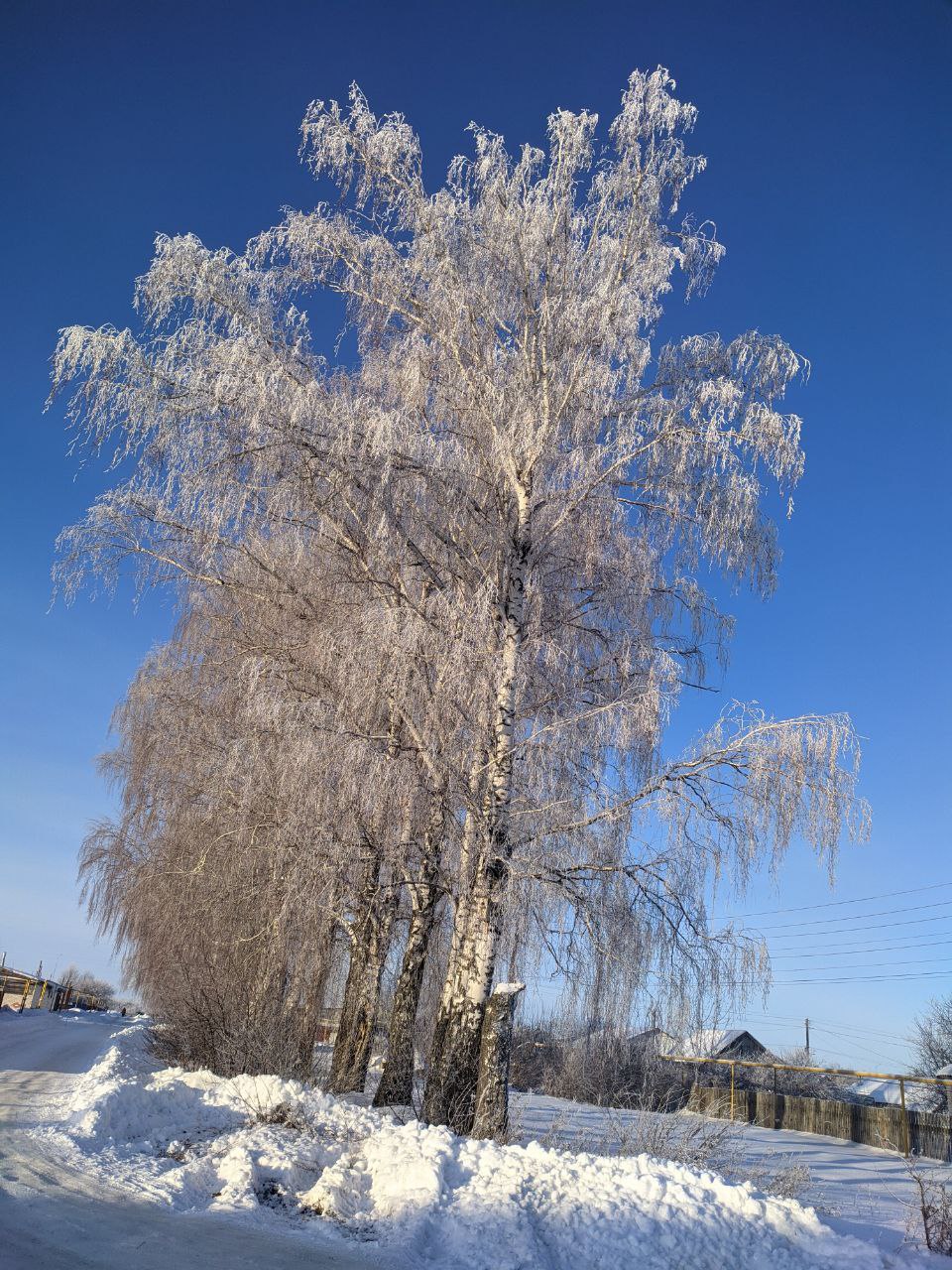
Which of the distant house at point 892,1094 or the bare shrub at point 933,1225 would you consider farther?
the distant house at point 892,1094

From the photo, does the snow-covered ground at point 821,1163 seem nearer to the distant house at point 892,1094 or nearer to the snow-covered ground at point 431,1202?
the snow-covered ground at point 431,1202

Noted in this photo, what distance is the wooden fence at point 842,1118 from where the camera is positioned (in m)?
14.6

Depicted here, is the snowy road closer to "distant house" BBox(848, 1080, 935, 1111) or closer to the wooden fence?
the wooden fence

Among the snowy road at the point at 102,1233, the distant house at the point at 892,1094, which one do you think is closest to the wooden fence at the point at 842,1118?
the distant house at the point at 892,1094

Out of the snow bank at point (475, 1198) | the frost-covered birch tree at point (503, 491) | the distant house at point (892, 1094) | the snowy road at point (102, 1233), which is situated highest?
the frost-covered birch tree at point (503, 491)

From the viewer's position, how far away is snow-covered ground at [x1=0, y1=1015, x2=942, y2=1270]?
201 inches

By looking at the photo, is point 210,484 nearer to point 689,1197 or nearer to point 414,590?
point 414,590

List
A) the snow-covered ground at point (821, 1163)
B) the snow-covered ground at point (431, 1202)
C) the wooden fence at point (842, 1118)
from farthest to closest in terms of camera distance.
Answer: the wooden fence at point (842, 1118) → the snow-covered ground at point (821, 1163) → the snow-covered ground at point (431, 1202)

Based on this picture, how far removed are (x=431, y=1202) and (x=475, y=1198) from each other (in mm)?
265

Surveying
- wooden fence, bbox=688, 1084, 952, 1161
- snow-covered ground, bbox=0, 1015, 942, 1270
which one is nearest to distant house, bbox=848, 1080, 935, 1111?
wooden fence, bbox=688, 1084, 952, 1161

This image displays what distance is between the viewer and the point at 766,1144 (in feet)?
48.1

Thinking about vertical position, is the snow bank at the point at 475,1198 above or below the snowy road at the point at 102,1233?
above

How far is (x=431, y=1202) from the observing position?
5488 mm

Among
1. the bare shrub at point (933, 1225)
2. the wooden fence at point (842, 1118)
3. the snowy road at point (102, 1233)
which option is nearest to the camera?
the snowy road at point (102, 1233)
